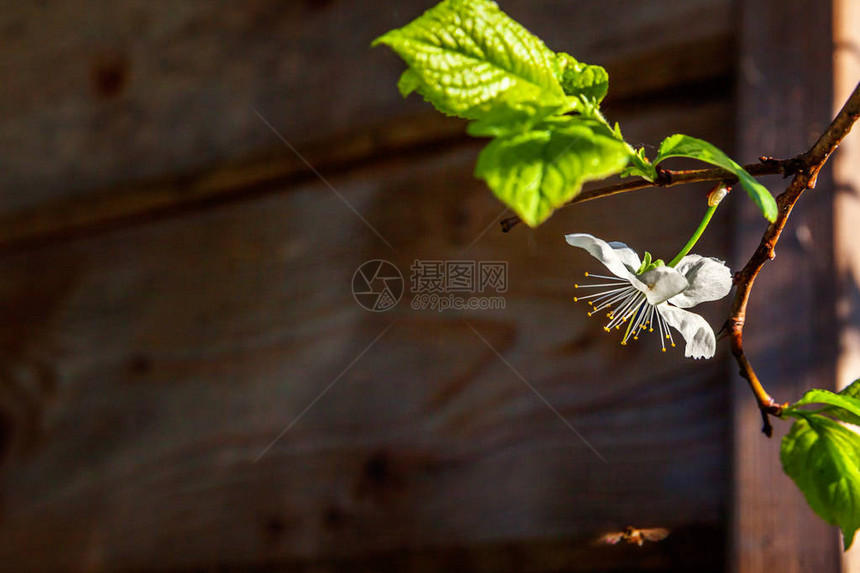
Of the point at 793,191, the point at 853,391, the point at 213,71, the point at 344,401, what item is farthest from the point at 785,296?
the point at 213,71

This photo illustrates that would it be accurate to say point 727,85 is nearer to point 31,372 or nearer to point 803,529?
point 803,529

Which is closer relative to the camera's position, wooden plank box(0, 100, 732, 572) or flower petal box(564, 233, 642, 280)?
flower petal box(564, 233, 642, 280)

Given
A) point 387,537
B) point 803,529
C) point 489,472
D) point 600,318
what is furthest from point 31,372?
point 803,529

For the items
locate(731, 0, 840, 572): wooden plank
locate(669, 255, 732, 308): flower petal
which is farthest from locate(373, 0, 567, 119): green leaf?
locate(731, 0, 840, 572): wooden plank

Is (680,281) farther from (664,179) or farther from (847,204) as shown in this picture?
(847,204)

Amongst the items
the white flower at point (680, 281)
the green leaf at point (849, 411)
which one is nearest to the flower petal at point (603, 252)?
the white flower at point (680, 281)

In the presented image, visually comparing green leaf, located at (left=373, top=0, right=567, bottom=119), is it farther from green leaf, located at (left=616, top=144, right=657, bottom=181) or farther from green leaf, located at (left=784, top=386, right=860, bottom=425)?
green leaf, located at (left=784, top=386, right=860, bottom=425)
